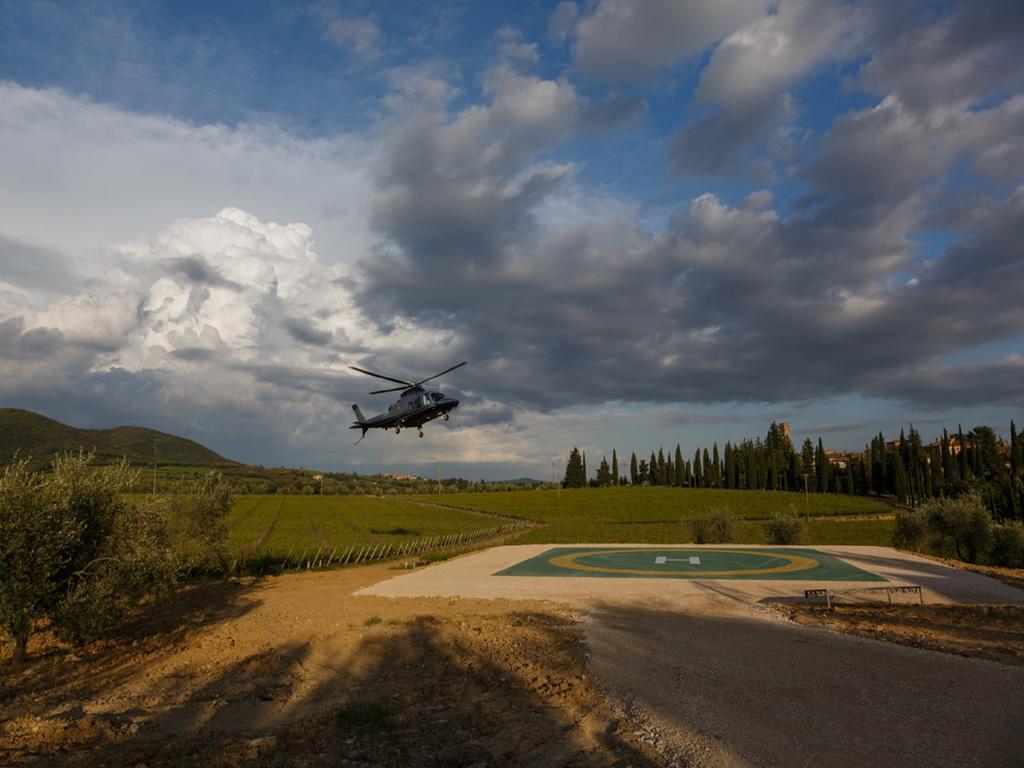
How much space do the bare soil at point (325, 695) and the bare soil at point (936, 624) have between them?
840 centimetres

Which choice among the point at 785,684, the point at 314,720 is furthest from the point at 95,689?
the point at 785,684

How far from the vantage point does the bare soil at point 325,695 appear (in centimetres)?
1114

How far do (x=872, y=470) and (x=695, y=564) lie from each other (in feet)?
368

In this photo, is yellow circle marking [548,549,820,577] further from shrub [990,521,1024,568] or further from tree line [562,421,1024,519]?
tree line [562,421,1024,519]

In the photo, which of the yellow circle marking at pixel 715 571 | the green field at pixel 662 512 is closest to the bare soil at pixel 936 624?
the yellow circle marking at pixel 715 571

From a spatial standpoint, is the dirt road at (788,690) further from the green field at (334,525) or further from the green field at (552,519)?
the green field at (334,525)

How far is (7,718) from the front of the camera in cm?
1362

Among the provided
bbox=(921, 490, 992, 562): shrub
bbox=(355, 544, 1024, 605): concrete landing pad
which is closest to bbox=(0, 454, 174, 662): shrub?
bbox=(355, 544, 1024, 605): concrete landing pad

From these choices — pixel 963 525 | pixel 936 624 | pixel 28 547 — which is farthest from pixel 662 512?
pixel 28 547

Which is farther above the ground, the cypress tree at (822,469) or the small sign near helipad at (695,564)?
the cypress tree at (822,469)

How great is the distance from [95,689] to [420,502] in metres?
114

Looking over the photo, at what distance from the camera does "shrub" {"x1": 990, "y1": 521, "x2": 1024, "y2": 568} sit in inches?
1609

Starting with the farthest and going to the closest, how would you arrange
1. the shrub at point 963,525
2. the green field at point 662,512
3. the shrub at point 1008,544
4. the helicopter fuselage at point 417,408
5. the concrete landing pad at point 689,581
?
the green field at point 662,512 < the shrub at point 963,525 < the shrub at point 1008,544 < the helicopter fuselage at point 417,408 < the concrete landing pad at point 689,581

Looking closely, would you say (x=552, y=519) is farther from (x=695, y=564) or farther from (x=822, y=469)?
(x=822, y=469)
